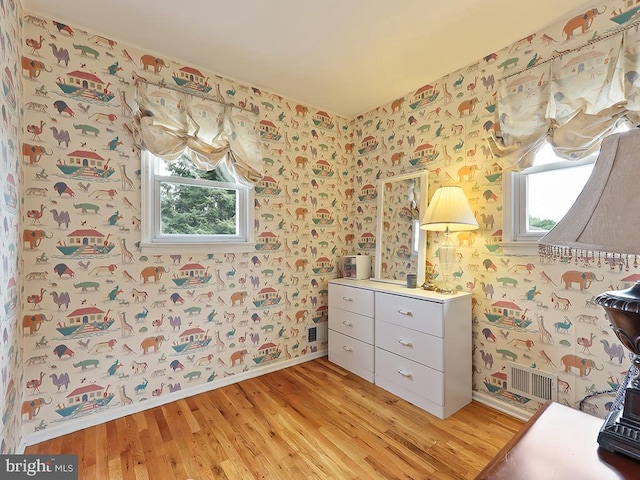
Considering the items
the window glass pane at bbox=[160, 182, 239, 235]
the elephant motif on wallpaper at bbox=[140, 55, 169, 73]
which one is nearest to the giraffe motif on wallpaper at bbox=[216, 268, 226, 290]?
the window glass pane at bbox=[160, 182, 239, 235]

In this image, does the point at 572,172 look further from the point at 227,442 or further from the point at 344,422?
the point at 227,442

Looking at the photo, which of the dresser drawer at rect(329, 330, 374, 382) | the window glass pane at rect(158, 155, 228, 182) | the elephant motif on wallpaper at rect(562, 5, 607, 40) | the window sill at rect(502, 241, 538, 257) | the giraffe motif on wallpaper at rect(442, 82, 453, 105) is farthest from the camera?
the dresser drawer at rect(329, 330, 374, 382)

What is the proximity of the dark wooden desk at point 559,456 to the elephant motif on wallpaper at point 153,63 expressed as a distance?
110 inches

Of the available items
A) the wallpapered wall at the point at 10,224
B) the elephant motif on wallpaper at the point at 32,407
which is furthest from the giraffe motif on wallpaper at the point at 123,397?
the wallpapered wall at the point at 10,224

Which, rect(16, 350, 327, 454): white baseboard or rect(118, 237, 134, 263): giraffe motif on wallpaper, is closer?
rect(16, 350, 327, 454): white baseboard

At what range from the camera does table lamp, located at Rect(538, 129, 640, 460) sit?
0.58 metres

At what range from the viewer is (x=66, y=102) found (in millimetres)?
1850

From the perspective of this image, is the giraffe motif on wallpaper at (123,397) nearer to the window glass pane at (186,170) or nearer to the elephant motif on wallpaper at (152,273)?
the elephant motif on wallpaper at (152,273)

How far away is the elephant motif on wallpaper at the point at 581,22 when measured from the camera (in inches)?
65.6

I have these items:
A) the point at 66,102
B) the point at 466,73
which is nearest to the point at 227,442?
the point at 66,102

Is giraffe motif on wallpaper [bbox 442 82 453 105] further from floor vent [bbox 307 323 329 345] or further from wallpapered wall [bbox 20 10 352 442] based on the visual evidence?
floor vent [bbox 307 323 329 345]

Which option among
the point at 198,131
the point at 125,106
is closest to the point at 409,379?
the point at 198,131

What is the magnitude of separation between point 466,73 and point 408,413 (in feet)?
8.28

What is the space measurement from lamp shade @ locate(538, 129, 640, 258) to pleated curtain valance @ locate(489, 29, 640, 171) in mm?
1341
